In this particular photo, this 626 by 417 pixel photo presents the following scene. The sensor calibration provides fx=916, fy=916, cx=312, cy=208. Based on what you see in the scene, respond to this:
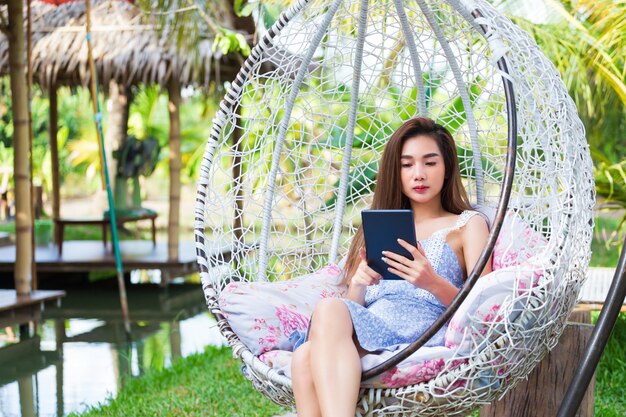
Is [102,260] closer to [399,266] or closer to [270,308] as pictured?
[270,308]

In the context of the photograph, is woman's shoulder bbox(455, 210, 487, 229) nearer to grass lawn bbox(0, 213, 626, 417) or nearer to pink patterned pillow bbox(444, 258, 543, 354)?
pink patterned pillow bbox(444, 258, 543, 354)

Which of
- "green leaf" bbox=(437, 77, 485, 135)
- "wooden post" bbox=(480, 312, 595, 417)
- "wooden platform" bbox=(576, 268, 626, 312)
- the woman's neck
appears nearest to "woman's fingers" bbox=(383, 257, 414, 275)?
the woman's neck

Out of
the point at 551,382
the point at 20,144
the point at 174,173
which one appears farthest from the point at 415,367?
the point at 174,173

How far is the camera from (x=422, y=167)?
2533 millimetres

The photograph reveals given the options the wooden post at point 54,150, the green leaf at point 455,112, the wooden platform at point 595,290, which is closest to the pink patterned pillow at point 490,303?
the green leaf at point 455,112

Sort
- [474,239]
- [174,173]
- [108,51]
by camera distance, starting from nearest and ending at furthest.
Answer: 1. [474,239]
2. [174,173]
3. [108,51]

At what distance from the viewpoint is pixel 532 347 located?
219cm

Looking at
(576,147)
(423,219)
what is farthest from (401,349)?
(576,147)

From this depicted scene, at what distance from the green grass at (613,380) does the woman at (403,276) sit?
1041mm

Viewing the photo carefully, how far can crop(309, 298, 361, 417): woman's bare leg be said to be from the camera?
2.12 m

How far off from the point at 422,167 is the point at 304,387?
719mm

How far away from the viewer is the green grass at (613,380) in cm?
324

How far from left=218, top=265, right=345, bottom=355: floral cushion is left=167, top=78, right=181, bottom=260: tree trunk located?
430 cm

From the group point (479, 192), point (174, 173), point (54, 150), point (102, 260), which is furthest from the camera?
point (54, 150)
